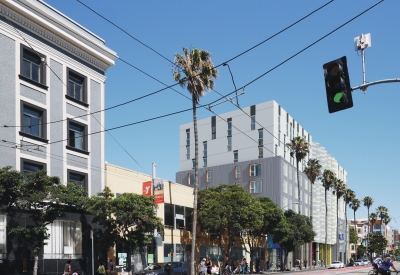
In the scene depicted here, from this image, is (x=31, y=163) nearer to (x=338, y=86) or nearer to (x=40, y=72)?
(x=40, y=72)

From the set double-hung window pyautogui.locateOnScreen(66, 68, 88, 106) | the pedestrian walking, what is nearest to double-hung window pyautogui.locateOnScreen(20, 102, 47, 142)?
double-hung window pyautogui.locateOnScreen(66, 68, 88, 106)

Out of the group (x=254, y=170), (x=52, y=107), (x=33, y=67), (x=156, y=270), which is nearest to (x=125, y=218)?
(x=156, y=270)

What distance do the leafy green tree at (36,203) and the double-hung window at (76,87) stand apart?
740cm

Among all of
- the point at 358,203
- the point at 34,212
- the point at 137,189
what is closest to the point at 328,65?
the point at 34,212

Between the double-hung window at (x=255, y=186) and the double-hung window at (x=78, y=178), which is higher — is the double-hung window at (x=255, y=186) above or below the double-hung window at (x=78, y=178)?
below

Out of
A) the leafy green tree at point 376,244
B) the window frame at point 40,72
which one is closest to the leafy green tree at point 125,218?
the window frame at point 40,72

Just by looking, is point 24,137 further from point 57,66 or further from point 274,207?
point 274,207

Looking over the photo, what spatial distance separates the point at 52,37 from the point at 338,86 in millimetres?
24816

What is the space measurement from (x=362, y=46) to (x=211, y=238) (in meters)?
39.3

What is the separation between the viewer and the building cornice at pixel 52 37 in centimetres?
2999

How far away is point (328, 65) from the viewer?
12.2 meters

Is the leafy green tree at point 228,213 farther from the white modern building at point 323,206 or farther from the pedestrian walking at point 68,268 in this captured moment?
the white modern building at point 323,206

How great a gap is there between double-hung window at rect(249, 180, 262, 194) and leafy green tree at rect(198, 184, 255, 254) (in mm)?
32512

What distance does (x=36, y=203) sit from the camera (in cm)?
2802
